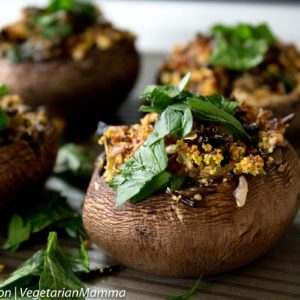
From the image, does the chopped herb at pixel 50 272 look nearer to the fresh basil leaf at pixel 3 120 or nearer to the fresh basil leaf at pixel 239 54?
the fresh basil leaf at pixel 3 120

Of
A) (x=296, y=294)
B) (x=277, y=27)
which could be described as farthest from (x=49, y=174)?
(x=277, y=27)

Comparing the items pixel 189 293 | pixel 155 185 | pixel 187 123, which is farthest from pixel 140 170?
pixel 189 293

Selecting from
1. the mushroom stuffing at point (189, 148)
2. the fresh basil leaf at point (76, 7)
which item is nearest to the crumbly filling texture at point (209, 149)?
the mushroom stuffing at point (189, 148)

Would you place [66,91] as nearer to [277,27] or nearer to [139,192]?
[139,192]

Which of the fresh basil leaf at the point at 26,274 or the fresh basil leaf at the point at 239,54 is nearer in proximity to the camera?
the fresh basil leaf at the point at 26,274

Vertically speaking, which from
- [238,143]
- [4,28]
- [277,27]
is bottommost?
[277,27]

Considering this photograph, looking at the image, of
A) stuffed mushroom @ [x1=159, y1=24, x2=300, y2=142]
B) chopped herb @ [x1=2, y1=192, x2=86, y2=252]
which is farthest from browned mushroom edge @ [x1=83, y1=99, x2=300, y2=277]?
stuffed mushroom @ [x1=159, y1=24, x2=300, y2=142]
